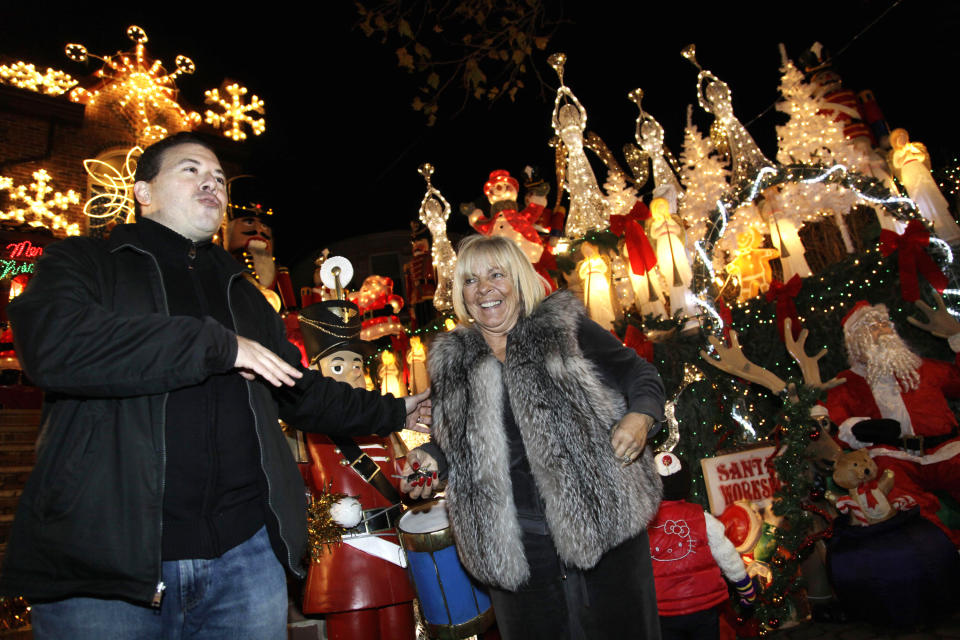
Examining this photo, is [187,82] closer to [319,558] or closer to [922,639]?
[319,558]

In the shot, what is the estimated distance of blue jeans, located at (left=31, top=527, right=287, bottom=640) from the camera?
140 centimetres

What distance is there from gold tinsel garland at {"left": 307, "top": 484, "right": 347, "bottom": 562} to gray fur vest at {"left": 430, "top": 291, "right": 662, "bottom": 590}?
1555 mm

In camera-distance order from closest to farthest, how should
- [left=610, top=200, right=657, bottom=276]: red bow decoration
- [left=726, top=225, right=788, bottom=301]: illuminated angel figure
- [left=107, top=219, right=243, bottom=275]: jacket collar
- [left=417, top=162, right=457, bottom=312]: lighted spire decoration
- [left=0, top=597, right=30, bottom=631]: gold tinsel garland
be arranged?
[left=107, top=219, right=243, bottom=275]: jacket collar, [left=0, top=597, right=30, bottom=631]: gold tinsel garland, [left=610, top=200, right=657, bottom=276]: red bow decoration, [left=726, top=225, right=788, bottom=301]: illuminated angel figure, [left=417, top=162, right=457, bottom=312]: lighted spire decoration

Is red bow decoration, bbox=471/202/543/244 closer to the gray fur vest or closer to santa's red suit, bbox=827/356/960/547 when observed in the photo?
santa's red suit, bbox=827/356/960/547

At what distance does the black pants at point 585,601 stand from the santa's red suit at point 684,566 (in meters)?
1.12

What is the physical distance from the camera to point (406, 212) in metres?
20.0

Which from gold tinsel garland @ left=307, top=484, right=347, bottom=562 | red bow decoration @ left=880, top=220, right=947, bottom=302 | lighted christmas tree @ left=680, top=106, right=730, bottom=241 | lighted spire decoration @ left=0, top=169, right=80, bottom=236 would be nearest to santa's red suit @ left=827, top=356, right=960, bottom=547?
red bow decoration @ left=880, top=220, right=947, bottom=302

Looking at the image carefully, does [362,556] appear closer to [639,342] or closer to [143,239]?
[143,239]

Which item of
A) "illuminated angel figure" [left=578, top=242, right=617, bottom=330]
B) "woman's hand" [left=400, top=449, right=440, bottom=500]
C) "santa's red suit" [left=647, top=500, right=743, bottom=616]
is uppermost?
"illuminated angel figure" [left=578, top=242, right=617, bottom=330]

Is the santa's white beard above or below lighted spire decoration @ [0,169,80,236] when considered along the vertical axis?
below

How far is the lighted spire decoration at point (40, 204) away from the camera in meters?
11.7

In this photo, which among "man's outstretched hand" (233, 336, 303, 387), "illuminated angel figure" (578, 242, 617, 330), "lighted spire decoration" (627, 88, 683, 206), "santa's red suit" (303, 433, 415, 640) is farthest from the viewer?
"lighted spire decoration" (627, 88, 683, 206)

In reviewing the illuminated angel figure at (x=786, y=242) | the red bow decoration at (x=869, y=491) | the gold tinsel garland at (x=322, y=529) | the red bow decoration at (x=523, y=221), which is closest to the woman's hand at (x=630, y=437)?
the gold tinsel garland at (x=322, y=529)

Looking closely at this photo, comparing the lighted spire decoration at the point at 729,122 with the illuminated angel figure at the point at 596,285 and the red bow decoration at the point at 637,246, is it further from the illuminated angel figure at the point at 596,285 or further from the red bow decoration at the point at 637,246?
the illuminated angel figure at the point at 596,285
